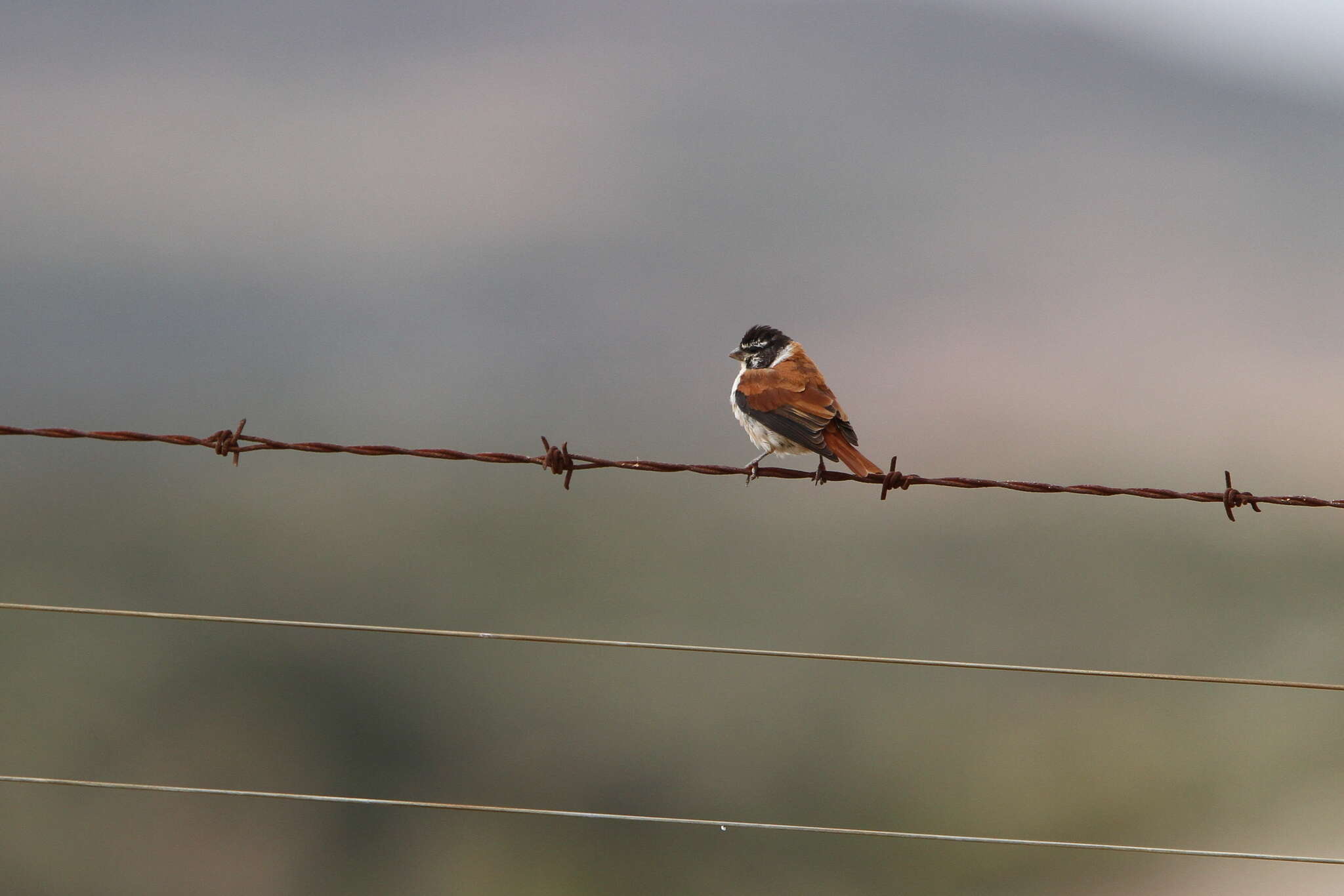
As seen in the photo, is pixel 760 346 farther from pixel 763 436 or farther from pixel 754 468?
pixel 754 468

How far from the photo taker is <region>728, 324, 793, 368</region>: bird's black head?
820 cm

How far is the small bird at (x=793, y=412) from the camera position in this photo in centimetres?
639

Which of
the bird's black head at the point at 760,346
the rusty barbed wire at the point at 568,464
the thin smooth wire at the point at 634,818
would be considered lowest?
the thin smooth wire at the point at 634,818

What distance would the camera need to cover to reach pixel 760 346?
8398 mm

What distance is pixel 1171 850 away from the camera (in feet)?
12.7

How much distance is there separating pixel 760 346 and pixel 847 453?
7.45 ft

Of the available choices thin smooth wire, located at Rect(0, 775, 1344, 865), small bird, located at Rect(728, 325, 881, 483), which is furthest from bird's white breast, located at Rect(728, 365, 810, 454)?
thin smooth wire, located at Rect(0, 775, 1344, 865)

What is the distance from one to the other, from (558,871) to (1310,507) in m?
91.5

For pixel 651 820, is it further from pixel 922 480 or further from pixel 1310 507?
pixel 1310 507

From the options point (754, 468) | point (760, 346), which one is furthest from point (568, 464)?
point (760, 346)

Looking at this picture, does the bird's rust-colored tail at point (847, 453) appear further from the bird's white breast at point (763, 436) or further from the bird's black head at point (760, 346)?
the bird's black head at point (760, 346)

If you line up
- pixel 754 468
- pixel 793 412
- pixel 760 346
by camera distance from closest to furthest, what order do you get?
pixel 754 468 → pixel 793 412 → pixel 760 346

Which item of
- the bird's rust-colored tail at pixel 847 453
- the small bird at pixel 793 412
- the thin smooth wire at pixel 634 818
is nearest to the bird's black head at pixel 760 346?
the small bird at pixel 793 412

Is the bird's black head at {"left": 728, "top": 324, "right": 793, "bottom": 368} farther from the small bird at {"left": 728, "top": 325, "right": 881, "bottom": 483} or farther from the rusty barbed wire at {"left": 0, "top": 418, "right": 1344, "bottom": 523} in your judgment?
the rusty barbed wire at {"left": 0, "top": 418, "right": 1344, "bottom": 523}
